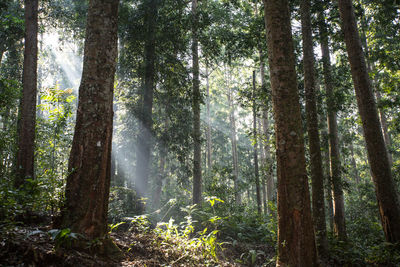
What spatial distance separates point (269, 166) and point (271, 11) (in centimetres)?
779

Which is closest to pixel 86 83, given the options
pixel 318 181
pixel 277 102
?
pixel 277 102

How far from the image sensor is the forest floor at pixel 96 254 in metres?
2.62

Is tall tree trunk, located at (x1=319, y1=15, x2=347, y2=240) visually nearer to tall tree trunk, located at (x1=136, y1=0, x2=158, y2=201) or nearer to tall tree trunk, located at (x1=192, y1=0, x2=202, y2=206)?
tall tree trunk, located at (x1=192, y1=0, x2=202, y2=206)

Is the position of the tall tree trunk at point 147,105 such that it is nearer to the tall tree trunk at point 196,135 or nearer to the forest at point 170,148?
the forest at point 170,148

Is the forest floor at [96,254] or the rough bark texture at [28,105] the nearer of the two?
the forest floor at [96,254]

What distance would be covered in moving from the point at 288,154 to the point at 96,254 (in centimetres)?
287

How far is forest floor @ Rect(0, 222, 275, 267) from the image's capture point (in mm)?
2617

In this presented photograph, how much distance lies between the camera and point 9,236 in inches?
110

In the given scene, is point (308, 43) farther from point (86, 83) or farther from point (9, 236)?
point (9, 236)

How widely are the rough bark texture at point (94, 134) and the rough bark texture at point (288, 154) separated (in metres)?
2.45

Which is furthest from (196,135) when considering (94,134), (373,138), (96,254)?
(96,254)

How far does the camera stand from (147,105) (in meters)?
10.9

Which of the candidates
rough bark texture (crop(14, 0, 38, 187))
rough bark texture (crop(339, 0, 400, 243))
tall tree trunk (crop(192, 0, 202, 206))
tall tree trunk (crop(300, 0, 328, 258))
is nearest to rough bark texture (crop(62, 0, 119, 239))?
rough bark texture (crop(14, 0, 38, 187))

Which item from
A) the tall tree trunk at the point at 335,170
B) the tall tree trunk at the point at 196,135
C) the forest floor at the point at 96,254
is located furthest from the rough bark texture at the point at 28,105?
the tall tree trunk at the point at 335,170
